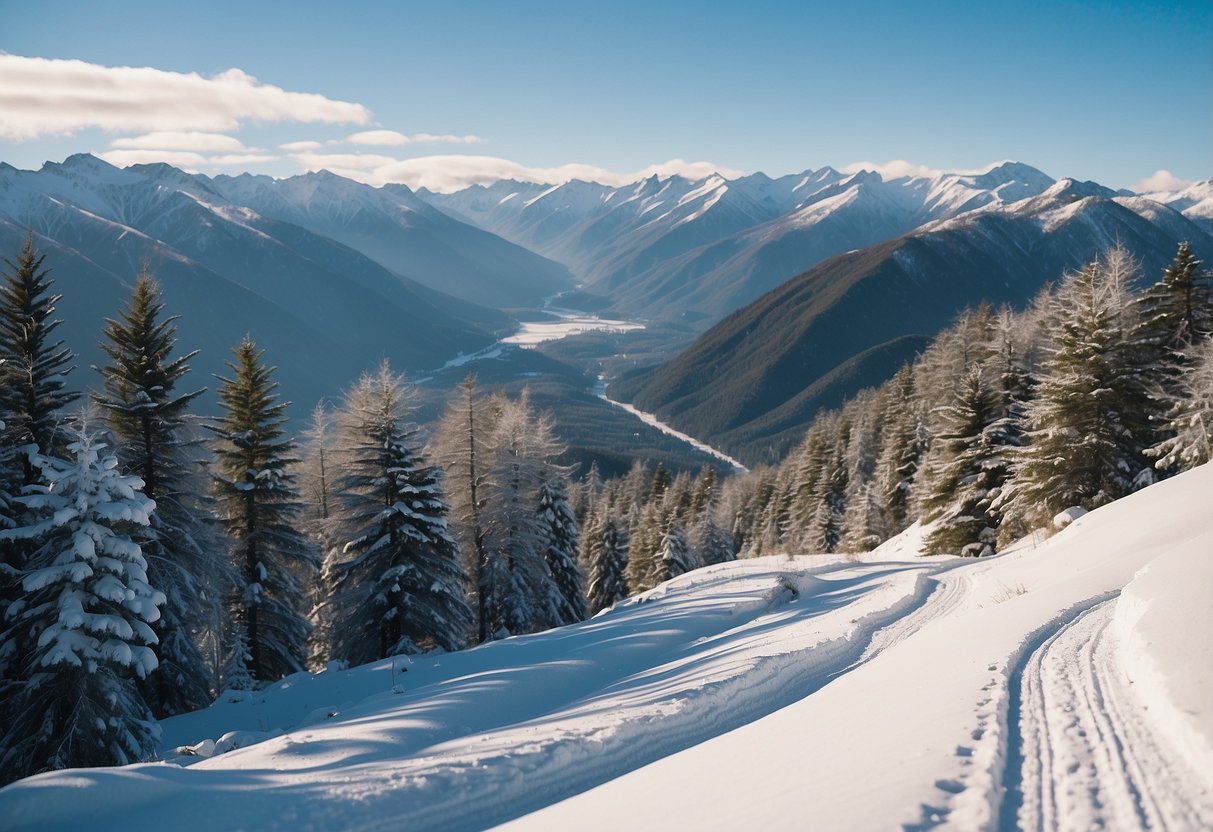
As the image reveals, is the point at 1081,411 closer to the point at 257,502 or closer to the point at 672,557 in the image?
the point at 672,557

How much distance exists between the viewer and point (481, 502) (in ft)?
86.5

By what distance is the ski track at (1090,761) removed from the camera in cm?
456

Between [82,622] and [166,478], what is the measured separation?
24.9ft

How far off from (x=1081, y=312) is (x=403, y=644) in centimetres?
2566

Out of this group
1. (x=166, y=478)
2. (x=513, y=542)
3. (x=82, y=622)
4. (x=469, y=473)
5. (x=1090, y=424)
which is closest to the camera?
(x=82, y=622)

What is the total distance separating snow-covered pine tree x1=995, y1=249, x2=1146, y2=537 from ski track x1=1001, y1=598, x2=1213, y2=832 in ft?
55.5

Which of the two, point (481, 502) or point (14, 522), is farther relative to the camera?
point (481, 502)

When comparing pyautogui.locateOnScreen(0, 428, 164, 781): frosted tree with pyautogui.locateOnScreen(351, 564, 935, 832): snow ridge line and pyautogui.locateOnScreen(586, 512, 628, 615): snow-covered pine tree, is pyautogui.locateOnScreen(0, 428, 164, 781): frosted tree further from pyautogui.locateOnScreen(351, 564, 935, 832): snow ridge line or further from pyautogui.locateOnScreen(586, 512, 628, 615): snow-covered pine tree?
pyautogui.locateOnScreen(586, 512, 628, 615): snow-covered pine tree

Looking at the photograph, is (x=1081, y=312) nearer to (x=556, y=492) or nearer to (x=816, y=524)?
(x=556, y=492)

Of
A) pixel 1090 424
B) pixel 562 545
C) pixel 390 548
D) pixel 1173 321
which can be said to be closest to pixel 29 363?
pixel 390 548

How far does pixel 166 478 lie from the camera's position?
17578 mm

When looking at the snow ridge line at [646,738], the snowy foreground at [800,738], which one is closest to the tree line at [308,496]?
the snowy foreground at [800,738]

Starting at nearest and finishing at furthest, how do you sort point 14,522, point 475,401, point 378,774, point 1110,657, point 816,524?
point 378,774 < point 1110,657 < point 14,522 < point 475,401 < point 816,524

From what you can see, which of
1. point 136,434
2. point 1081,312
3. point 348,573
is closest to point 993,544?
point 1081,312
